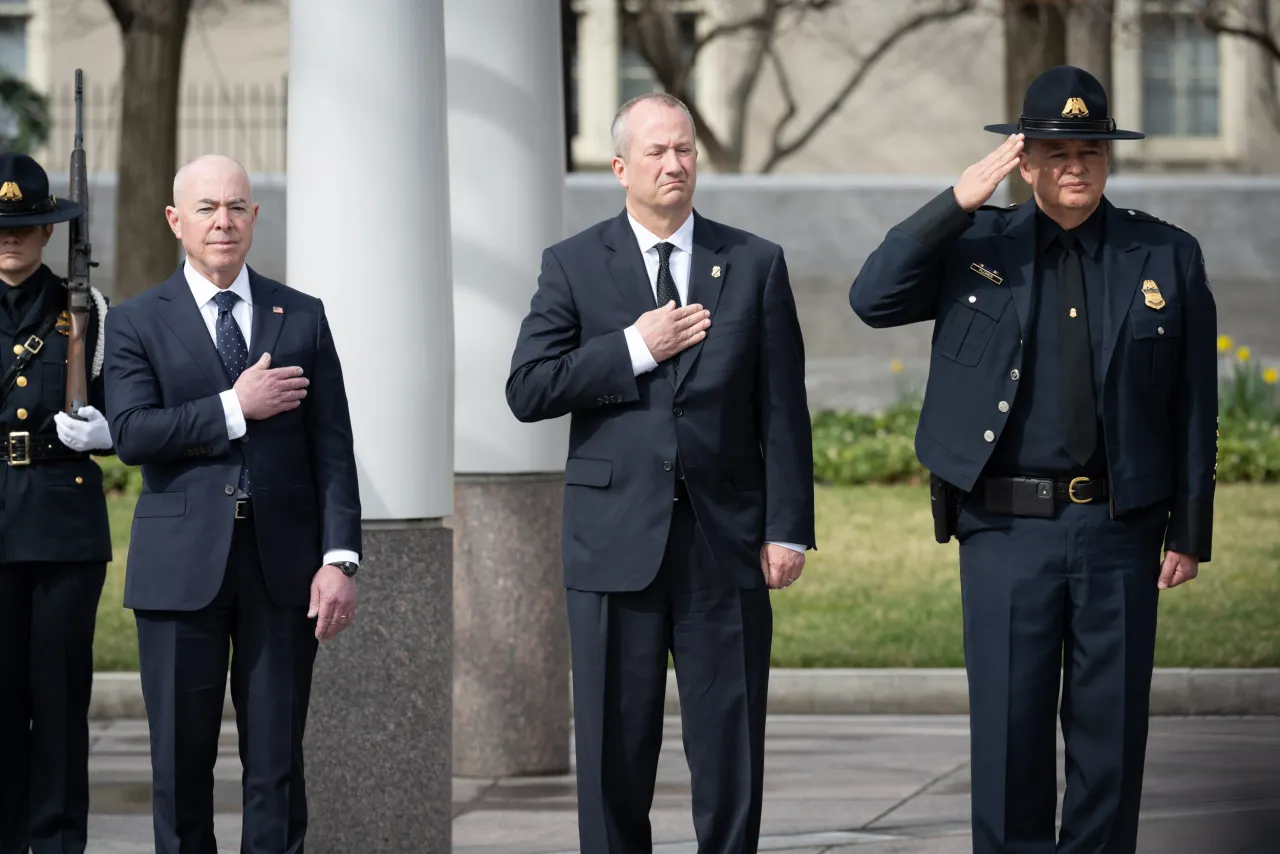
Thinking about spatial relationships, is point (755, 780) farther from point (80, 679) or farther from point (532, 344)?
point (80, 679)

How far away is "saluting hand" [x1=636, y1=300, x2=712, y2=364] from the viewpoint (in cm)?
571

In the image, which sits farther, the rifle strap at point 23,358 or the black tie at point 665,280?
the rifle strap at point 23,358

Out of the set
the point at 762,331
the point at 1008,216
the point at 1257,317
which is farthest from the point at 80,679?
the point at 1257,317

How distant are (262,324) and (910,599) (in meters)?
7.11

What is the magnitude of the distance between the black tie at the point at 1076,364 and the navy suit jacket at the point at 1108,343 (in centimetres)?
5

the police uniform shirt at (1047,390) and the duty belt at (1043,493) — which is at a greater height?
the police uniform shirt at (1047,390)

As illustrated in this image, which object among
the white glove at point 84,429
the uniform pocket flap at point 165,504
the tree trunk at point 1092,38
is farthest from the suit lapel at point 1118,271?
the tree trunk at point 1092,38

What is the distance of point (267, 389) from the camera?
18.9ft

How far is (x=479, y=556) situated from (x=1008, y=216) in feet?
11.0

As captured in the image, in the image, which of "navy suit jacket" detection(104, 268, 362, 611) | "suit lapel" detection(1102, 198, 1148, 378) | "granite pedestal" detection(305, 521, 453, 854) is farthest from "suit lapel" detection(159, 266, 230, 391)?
"suit lapel" detection(1102, 198, 1148, 378)

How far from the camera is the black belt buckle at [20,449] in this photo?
685cm

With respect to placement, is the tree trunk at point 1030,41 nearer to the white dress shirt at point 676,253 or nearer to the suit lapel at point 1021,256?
the suit lapel at point 1021,256

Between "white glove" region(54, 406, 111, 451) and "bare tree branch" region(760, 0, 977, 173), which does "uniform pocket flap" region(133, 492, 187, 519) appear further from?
"bare tree branch" region(760, 0, 977, 173)

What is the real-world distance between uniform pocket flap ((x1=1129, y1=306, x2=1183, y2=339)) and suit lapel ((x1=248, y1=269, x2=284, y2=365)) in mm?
2226
